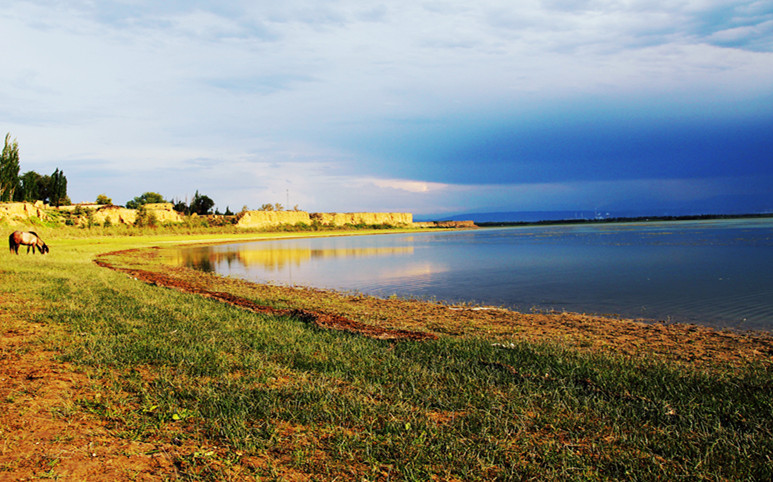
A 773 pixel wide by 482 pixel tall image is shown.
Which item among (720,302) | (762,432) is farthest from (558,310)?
(762,432)

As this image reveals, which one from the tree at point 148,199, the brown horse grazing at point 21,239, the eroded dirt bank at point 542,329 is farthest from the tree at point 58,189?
the eroded dirt bank at point 542,329

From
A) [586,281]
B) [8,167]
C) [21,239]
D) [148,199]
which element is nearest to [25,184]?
[8,167]

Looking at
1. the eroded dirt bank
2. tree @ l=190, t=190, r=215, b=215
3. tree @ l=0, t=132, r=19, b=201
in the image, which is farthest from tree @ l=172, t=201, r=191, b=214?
the eroded dirt bank

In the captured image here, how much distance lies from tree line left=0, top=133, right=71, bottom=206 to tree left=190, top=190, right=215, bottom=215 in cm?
2726

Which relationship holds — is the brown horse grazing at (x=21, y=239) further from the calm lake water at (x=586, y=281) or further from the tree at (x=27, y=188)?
the tree at (x=27, y=188)

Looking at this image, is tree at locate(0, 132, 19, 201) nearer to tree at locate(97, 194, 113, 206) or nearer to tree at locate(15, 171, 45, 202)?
tree at locate(15, 171, 45, 202)

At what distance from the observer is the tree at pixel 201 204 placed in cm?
10406

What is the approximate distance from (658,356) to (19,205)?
59629 millimetres

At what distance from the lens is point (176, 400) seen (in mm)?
4188

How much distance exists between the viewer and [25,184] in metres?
67.8

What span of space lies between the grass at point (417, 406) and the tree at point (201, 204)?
10494 cm

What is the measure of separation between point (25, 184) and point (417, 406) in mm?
83861

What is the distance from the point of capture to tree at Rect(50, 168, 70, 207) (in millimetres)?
76438

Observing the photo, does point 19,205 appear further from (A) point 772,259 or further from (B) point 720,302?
(A) point 772,259
